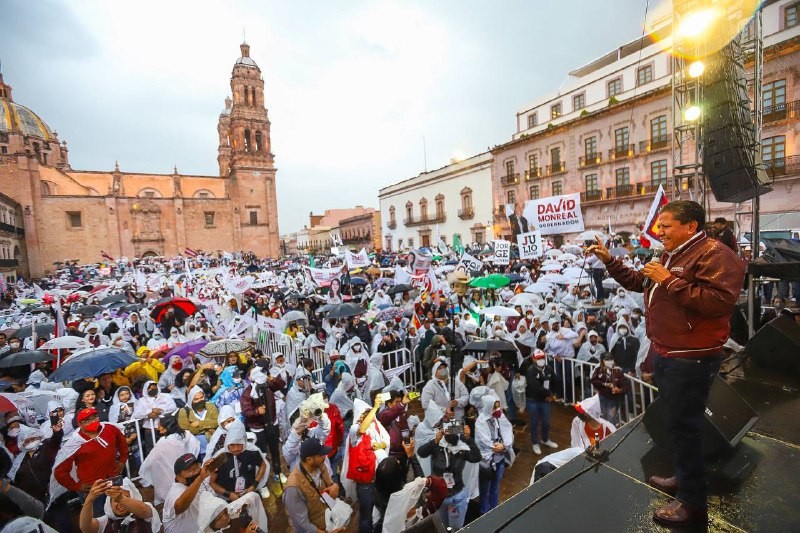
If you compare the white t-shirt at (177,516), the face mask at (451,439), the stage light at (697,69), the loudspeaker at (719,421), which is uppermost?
the stage light at (697,69)

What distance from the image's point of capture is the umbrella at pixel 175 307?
1141 cm

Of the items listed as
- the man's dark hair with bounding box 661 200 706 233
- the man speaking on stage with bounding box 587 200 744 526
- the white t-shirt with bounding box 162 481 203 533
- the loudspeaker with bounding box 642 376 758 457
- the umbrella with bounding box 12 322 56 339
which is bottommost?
the white t-shirt with bounding box 162 481 203 533

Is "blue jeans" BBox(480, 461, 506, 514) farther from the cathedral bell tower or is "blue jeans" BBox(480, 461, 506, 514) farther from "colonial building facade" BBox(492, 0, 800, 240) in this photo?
the cathedral bell tower

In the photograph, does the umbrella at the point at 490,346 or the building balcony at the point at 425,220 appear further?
the building balcony at the point at 425,220

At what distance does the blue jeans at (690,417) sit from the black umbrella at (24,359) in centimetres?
914

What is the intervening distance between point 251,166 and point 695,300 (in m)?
53.2

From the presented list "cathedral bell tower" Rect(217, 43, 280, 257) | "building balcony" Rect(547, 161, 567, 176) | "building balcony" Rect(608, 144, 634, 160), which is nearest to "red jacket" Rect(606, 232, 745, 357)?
"building balcony" Rect(608, 144, 634, 160)

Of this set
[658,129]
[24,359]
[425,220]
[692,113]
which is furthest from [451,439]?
[425,220]

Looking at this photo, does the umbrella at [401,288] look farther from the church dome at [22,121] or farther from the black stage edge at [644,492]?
the church dome at [22,121]

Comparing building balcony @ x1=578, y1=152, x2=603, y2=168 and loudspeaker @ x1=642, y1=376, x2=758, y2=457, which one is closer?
loudspeaker @ x1=642, y1=376, x2=758, y2=457

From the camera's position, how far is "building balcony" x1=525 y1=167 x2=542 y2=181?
34.0 metres

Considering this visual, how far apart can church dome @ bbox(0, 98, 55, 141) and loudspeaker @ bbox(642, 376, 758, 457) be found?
7339 centimetres

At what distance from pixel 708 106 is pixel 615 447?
20.8 ft

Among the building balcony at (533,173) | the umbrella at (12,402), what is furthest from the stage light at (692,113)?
the building balcony at (533,173)
